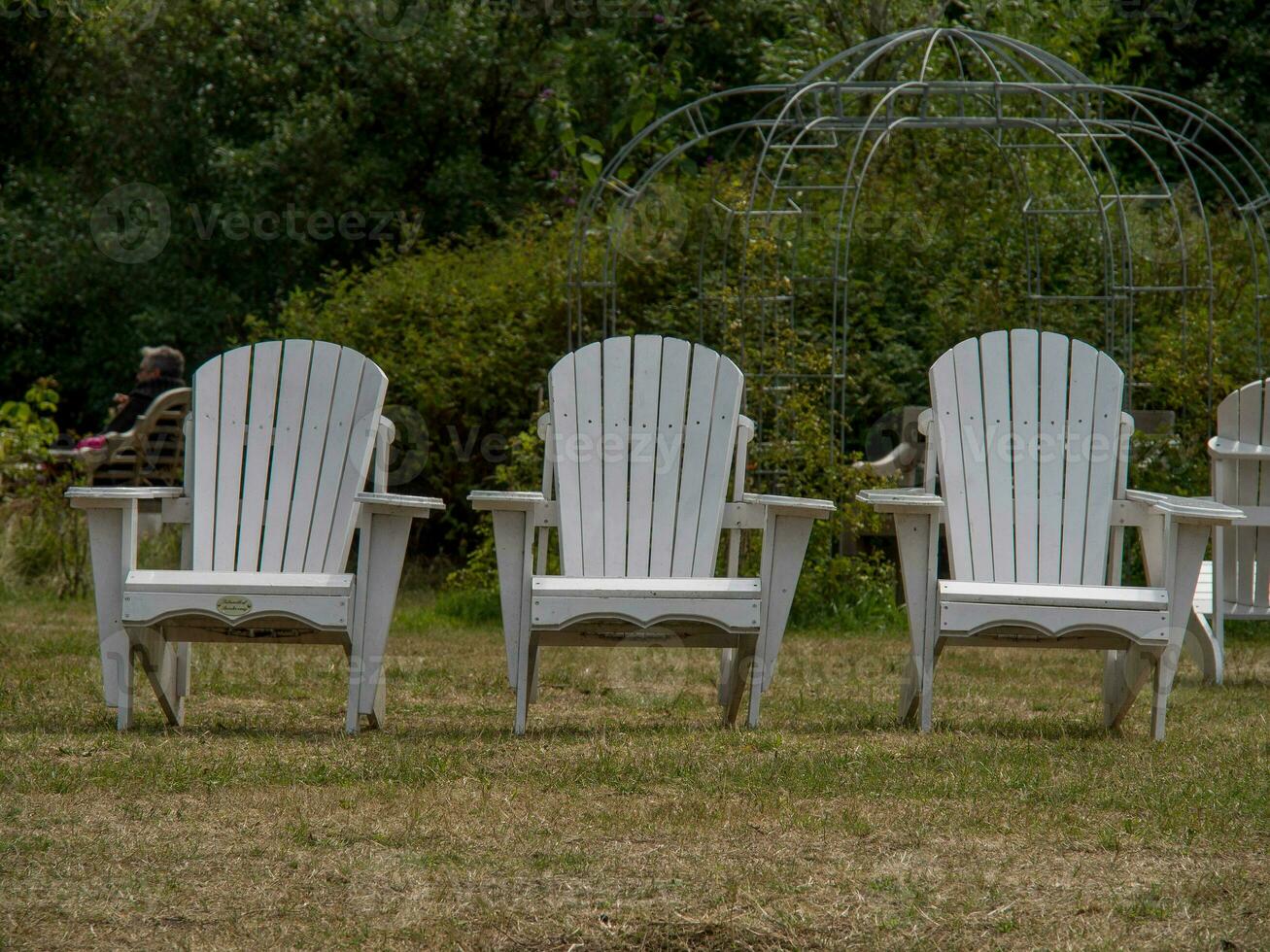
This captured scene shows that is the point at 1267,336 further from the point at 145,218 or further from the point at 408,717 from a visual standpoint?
the point at 145,218

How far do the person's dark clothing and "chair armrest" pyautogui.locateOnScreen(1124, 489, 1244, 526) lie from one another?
5.83 meters

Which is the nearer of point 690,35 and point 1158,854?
point 1158,854

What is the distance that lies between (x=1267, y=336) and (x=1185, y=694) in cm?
342

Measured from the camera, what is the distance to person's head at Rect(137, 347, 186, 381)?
8.60 m

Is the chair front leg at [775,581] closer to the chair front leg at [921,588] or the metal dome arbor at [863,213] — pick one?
the chair front leg at [921,588]

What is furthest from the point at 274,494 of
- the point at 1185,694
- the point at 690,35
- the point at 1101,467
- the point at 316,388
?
the point at 690,35

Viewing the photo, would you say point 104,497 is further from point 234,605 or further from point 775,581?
point 775,581

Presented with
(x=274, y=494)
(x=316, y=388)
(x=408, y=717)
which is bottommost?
(x=408, y=717)

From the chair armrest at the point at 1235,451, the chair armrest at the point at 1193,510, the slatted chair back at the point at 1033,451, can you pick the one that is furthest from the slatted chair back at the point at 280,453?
the chair armrest at the point at 1235,451

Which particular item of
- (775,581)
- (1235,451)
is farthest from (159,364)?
(1235,451)

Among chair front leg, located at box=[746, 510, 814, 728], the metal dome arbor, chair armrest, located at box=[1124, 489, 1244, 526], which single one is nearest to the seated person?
the metal dome arbor

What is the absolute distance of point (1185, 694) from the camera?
5.04 m

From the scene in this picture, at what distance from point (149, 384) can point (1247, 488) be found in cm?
580

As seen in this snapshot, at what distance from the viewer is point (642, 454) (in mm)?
4562
